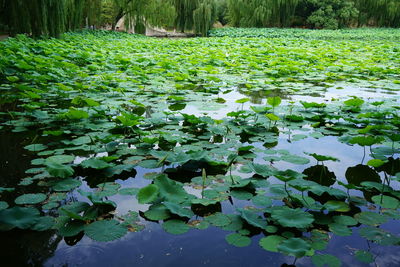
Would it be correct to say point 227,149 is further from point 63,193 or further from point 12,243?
point 12,243

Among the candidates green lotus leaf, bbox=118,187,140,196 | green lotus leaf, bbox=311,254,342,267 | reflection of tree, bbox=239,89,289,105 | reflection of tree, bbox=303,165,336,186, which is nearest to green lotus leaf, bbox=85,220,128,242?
green lotus leaf, bbox=118,187,140,196

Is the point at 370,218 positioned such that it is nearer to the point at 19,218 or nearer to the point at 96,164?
the point at 96,164

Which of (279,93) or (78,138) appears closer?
(78,138)

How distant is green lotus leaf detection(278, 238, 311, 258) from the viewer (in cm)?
97

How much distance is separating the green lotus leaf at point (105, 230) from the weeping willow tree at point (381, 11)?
29.2 metres

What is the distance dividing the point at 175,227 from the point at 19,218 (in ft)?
1.89

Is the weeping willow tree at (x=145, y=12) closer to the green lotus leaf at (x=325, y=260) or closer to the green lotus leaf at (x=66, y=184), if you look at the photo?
the green lotus leaf at (x=66, y=184)

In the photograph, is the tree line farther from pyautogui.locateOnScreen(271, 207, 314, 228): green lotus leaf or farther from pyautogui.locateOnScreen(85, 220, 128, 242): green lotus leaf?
pyautogui.locateOnScreen(271, 207, 314, 228): green lotus leaf

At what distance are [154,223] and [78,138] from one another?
100 cm

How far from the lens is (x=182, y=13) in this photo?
19516 mm

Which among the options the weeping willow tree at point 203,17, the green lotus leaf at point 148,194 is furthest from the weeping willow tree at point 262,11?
the green lotus leaf at point 148,194

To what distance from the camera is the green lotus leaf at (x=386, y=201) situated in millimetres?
1394

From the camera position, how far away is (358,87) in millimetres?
4355

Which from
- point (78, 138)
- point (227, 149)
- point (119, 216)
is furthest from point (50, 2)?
point (119, 216)
